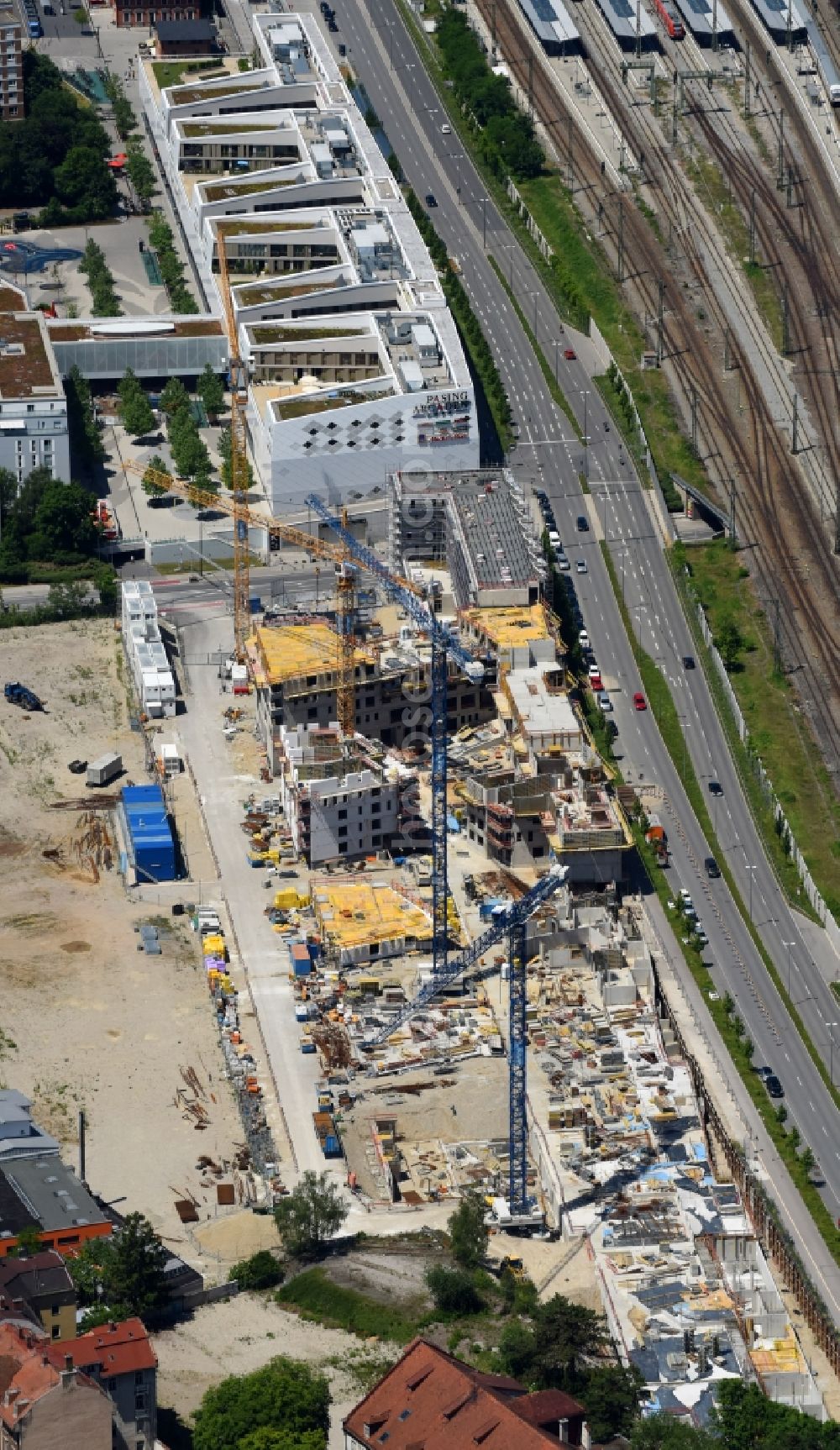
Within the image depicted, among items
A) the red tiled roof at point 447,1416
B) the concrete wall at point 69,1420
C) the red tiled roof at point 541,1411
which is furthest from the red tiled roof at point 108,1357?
the red tiled roof at point 541,1411

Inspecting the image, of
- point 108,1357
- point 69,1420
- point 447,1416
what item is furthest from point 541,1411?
point 69,1420

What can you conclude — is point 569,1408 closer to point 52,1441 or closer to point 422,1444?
point 422,1444

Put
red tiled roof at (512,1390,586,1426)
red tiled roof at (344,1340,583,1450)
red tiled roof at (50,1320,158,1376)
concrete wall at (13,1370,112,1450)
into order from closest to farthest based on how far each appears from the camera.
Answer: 1. concrete wall at (13,1370,112,1450)
2. red tiled roof at (344,1340,583,1450)
3. red tiled roof at (512,1390,586,1426)
4. red tiled roof at (50,1320,158,1376)

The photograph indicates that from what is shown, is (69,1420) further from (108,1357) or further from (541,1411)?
(541,1411)

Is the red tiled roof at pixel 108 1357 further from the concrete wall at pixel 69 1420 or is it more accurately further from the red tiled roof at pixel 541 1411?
the red tiled roof at pixel 541 1411

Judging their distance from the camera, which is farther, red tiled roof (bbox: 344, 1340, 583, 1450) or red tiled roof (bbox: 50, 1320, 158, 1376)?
red tiled roof (bbox: 50, 1320, 158, 1376)

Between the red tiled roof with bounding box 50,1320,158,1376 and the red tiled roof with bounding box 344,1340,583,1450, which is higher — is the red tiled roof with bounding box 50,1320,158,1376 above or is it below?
above

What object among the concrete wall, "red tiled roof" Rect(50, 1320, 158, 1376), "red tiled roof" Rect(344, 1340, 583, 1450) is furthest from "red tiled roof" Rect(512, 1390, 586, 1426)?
the concrete wall

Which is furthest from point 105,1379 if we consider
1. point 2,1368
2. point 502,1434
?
point 502,1434

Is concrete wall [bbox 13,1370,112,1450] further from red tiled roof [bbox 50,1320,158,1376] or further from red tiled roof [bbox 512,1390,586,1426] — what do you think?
red tiled roof [bbox 512,1390,586,1426]

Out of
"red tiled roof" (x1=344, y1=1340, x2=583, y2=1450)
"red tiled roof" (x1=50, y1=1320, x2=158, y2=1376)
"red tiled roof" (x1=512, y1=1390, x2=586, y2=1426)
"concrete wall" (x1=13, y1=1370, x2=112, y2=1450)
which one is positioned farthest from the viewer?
"red tiled roof" (x1=50, y1=1320, x2=158, y2=1376)
